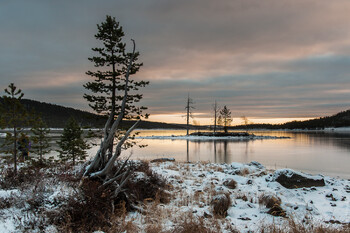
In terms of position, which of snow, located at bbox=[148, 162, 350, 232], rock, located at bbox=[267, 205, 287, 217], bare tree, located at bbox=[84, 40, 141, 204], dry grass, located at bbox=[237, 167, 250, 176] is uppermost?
bare tree, located at bbox=[84, 40, 141, 204]

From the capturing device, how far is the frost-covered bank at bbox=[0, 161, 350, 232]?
5.01 meters

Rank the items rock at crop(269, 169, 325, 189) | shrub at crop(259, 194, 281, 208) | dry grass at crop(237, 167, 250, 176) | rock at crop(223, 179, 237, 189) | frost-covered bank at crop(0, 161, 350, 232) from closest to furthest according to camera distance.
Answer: frost-covered bank at crop(0, 161, 350, 232) → shrub at crop(259, 194, 281, 208) → rock at crop(223, 179, 237, 189) → rock at crop(269, 169, 325, 189) → dry grass at crop(237, 167, 250, 176)

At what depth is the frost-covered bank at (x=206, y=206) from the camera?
16.4 ft

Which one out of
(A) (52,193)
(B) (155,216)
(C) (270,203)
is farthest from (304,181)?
(A) (52,193)

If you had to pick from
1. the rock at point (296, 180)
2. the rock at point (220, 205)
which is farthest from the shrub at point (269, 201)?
the rock at point (296, 180)

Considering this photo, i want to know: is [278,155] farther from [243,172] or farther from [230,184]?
[230,184]

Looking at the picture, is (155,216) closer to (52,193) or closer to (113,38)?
(52,193)

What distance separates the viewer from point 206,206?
726cm

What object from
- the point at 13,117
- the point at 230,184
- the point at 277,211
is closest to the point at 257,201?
the point at 277,211

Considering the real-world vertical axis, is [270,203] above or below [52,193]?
below

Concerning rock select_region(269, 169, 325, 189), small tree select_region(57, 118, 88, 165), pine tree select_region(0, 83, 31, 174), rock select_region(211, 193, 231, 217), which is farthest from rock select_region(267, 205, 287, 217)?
small tree select_region(57, 118, 88, 165)

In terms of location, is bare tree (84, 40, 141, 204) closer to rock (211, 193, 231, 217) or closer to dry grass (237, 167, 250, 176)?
rock (211, 193, 231, 217)

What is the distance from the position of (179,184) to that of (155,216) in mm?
4179

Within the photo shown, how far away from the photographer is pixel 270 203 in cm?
704
